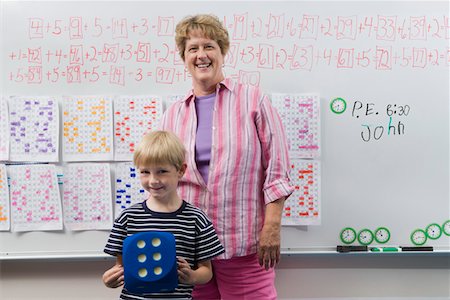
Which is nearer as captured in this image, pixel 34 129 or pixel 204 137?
pixel 204 137

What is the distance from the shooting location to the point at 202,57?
127 cm

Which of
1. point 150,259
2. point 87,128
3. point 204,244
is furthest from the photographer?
point 87,128

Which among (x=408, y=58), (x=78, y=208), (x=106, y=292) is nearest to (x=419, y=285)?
(x=408, y=58)

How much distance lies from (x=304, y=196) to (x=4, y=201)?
122cm

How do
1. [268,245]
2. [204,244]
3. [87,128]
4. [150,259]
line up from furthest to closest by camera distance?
[87,128]
[268,245]
[204,244]
[150,259]

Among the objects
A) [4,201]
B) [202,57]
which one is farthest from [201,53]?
[4,201]

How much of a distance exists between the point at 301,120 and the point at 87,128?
34.0 inches

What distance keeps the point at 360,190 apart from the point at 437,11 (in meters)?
0.80

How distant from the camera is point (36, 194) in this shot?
1636mm

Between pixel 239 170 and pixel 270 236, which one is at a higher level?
pixel 239 170

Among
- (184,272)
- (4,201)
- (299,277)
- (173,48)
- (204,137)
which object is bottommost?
(299,277)

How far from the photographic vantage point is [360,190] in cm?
166

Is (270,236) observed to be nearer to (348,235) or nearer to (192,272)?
(192,272)

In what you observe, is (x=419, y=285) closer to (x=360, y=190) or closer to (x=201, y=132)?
(x=360, y=190)
